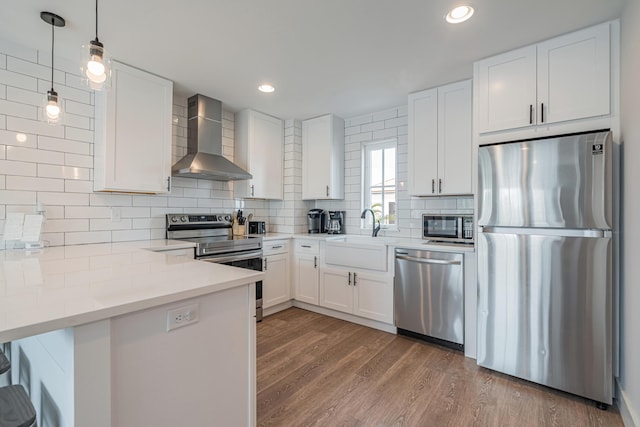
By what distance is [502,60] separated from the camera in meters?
2.28

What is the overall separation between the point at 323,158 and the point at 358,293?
1.71m

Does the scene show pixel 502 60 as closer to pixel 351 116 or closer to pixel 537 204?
pixel 537 204

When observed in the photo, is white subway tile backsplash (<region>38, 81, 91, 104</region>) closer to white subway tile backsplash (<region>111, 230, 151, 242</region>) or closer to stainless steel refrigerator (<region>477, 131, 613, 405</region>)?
white subway tile backsplash (<region>111, 230, 151, 242</region>)

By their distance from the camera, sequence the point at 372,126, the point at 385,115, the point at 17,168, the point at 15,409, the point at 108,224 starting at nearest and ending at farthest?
1. the point at 15,409
2. the point at 17,168
3. the point at 108,224
4. the point at 385,115
5. the point at 372,126

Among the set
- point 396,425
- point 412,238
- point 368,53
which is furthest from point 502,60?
point 396,425

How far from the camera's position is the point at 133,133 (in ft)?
8.28

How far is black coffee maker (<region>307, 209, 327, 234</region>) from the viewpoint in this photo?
3996 millimetres

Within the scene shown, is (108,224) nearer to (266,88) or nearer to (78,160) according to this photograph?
(78,160)

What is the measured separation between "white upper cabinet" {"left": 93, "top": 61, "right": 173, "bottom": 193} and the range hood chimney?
0.92ft

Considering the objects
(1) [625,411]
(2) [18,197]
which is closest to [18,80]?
(2) [18,197]

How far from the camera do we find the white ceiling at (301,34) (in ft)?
5.85

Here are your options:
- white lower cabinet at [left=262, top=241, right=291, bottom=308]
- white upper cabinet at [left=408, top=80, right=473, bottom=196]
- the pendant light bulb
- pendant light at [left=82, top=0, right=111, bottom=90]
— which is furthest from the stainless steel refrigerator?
the pendant light bulb

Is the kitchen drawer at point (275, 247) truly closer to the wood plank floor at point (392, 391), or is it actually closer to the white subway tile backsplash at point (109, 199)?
the wood plank floor at point (392, 391)

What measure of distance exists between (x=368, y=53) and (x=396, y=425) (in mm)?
2503
